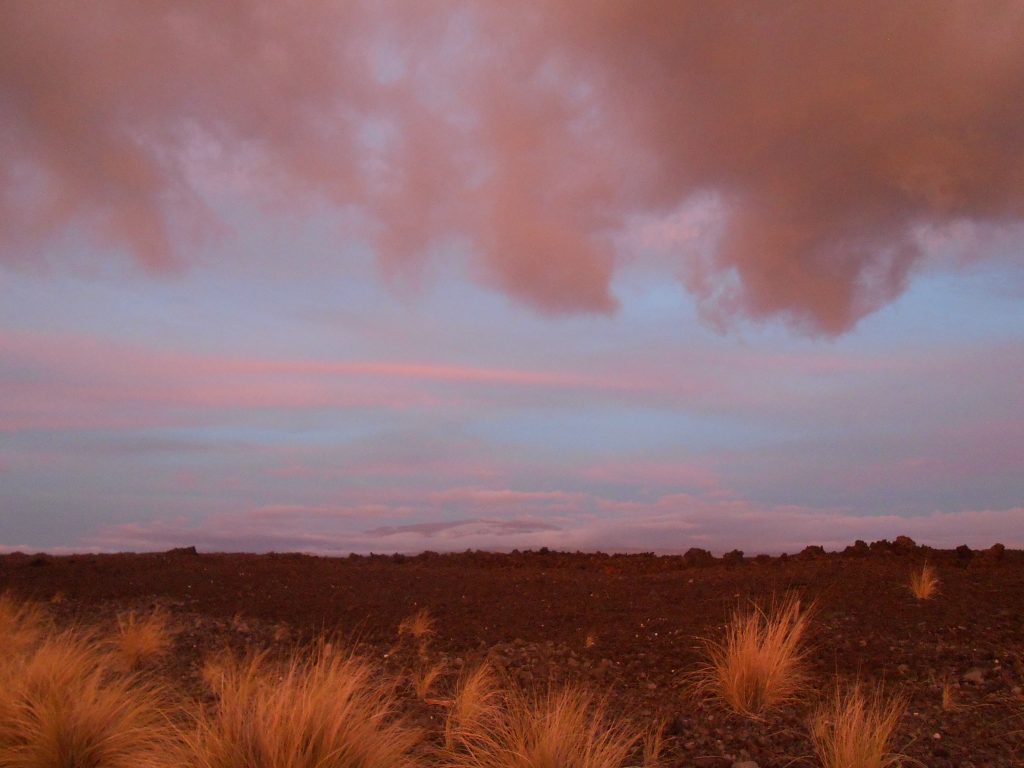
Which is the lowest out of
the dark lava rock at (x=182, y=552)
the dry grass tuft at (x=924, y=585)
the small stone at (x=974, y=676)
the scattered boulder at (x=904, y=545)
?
the small stone at (x=974, y=676)

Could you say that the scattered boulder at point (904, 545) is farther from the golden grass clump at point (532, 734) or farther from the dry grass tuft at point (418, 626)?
the golden grass clump at point (532, 734)

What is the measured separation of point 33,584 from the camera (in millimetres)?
15789

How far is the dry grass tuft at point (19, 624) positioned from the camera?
11391 millimetres

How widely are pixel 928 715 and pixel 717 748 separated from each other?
1796mm

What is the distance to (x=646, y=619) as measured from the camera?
33.7 feet

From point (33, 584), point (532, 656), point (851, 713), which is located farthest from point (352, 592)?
point (851, 713)

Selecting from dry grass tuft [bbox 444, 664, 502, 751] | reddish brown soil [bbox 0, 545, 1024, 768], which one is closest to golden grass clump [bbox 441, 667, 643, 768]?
dry grass tuft [bbox 444, 664, 502, 751]

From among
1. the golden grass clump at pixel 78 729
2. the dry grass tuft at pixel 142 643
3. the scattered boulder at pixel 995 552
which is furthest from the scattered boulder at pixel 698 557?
the golden grass clump at pixel 78 729

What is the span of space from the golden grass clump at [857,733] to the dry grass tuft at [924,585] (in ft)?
10.2

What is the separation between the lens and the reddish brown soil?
6.81 metres

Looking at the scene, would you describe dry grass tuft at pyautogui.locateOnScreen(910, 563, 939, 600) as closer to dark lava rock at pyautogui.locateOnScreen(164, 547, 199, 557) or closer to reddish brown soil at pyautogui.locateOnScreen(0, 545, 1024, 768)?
reddish brown soil at pyautogui.locateOnScreen(0, 545, 1024, 768)

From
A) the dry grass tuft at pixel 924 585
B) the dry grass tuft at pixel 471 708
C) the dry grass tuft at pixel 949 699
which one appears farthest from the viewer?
the dry grass tuft at pixel 924 585

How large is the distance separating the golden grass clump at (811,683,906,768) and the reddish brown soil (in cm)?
14

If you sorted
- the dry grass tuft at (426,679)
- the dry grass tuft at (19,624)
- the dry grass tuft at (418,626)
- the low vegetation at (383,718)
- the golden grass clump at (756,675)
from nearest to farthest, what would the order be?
the low vegetation at (383,718), the golden grass clump at (756,675), the dry grass tuft at (426,679), the dry grass tuft at (418,626), the dry grass tuft at (19,624)
